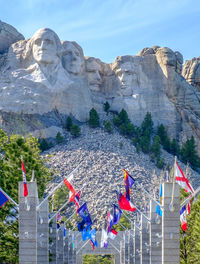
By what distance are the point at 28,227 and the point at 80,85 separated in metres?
69.2

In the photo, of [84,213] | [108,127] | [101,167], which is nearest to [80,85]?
[108,127]

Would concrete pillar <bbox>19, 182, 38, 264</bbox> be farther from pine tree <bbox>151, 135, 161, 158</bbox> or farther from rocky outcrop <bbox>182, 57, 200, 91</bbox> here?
rocky outcrop <bbox>182, 57, 200, 91</bbox>

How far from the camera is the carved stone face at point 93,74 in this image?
106750 mm

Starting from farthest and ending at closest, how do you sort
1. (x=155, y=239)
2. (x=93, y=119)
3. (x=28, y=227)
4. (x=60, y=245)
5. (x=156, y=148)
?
(x=93, y=119), (x=156, y=148), (x=60, y=245), (x=155, y=239), (x=28, y=227)

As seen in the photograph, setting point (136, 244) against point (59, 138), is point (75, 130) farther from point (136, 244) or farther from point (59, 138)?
point (136, 244)

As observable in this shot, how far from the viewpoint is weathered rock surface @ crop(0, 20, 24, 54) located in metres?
106

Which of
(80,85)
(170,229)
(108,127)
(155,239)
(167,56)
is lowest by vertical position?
(155,239)

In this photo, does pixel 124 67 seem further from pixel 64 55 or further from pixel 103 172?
pixel 103 172

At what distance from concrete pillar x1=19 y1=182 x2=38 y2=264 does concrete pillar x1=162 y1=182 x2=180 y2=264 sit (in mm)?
5767

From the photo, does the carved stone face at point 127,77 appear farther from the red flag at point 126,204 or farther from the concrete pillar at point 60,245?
the red flag at point 126,204

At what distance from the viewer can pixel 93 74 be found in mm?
107062

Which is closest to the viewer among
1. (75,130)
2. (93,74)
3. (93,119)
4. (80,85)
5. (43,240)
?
(43,240)

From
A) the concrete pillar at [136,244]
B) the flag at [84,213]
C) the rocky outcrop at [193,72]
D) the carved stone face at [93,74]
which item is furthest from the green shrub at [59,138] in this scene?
the flag at [84,213]

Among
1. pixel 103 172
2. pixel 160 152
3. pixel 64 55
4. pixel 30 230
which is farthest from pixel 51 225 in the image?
pixel 64 55
